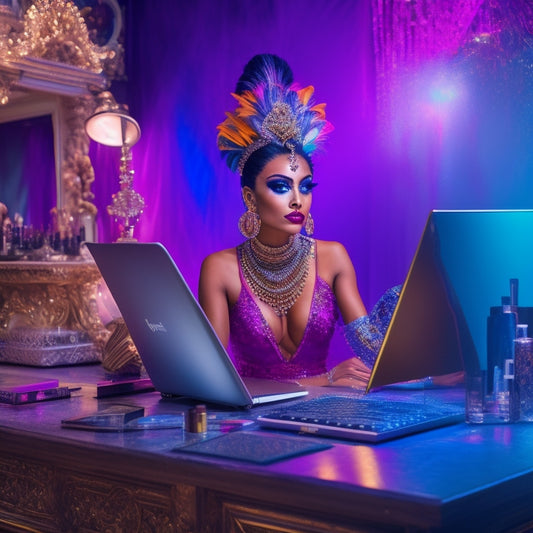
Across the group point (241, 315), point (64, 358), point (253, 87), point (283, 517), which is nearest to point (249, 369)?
point (241, 315)

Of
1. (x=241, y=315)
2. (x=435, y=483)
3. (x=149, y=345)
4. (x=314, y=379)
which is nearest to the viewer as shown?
(x=435, y=483)

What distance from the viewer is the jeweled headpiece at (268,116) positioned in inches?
124

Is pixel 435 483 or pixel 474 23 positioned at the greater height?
pixel 474 23

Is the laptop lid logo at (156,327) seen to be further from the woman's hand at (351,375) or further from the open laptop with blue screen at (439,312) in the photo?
the woman's hand at (351,375)

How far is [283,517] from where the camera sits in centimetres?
139

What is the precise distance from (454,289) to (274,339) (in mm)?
1509

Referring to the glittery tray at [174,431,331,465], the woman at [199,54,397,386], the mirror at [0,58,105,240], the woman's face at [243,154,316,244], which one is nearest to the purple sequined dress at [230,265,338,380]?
the woman at [199,54,397,386]

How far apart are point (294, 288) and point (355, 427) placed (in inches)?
65.4

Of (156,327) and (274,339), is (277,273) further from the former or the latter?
(156,327)

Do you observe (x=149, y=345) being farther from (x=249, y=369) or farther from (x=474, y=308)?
(x=249, y=369)

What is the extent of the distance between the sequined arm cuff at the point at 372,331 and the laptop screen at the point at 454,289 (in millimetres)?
787

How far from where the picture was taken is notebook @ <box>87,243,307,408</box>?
6.11 ft

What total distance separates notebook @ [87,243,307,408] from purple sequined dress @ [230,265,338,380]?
3.33 feet

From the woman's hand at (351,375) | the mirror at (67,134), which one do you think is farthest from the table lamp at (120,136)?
the woman's hand at (351,375)
